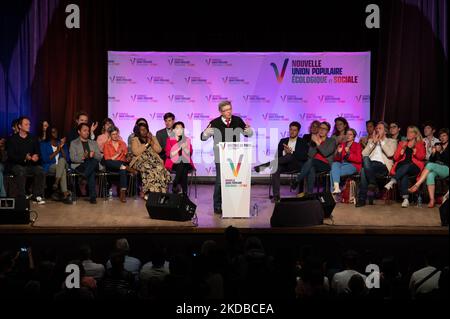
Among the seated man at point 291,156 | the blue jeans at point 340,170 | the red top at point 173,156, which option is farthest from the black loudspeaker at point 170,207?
the blue jeans at point 340,170

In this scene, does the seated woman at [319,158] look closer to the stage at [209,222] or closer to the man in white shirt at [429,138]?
the stage at [209,222]

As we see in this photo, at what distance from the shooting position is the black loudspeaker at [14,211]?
7383 mm

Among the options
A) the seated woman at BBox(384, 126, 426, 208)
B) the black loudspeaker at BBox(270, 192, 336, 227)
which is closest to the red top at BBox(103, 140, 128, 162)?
the black loudspeaker at BBox(270, 192, 336, 227)

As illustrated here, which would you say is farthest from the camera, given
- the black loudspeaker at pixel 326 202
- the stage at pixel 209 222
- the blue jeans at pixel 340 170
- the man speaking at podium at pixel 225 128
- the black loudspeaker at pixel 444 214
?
the blue jeans at pixel 340 170

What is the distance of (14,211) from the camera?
24.2ft

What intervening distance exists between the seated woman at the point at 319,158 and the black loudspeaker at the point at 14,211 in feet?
11.4

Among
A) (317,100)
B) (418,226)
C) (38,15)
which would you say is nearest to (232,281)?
(418,226)

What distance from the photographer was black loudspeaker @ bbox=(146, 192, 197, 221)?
752 centimetres

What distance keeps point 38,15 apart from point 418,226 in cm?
658

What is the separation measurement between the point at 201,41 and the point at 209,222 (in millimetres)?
4141

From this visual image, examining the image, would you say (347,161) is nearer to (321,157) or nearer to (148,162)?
(321,157)

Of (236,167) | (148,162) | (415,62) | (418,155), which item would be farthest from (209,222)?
(415,62)

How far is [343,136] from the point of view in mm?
9344
